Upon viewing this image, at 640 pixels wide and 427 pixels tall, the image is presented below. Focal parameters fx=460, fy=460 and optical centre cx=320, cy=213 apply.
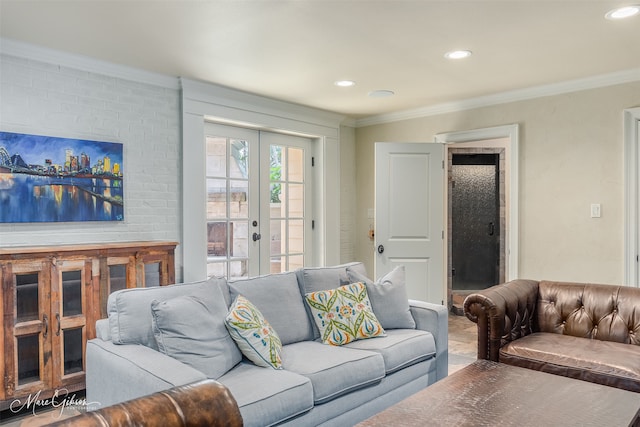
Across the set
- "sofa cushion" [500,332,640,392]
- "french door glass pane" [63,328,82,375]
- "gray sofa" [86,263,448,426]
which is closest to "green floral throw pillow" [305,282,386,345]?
"gray sofa" [86,263,448,426]

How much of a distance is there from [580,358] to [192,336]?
2.05 metres

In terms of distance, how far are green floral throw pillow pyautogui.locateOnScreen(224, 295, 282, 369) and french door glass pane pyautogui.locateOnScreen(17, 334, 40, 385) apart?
141 centimetres

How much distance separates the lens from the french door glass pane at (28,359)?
2.77 m

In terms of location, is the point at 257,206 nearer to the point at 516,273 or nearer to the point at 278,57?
the point at 278,57

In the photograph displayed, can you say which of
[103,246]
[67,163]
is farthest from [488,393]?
[67,163]

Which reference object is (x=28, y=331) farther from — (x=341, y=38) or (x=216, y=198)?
(x=341, y=38)

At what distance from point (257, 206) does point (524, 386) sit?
3154 millimetres

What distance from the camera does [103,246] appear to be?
10.1ft

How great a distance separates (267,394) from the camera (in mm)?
1937

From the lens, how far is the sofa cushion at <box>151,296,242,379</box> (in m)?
2.09

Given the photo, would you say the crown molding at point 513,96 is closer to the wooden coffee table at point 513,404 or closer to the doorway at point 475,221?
the doorway at point 475,221

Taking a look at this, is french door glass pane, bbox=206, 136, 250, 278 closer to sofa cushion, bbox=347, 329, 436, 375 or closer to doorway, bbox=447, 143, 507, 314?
sofa cushion, bbox=347, 329, 436, 375

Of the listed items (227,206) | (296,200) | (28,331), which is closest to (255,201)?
(227,206)

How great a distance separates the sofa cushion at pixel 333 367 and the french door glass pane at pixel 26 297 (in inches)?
61.9
